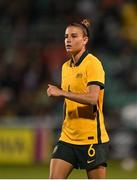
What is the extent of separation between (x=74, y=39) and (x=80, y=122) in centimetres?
78

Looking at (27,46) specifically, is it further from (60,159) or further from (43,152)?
(60,159)

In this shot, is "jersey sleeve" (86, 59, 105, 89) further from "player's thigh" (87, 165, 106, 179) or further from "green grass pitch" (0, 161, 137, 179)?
"green grass pitch" (0, 161, 137, 179)

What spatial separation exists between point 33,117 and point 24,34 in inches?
119

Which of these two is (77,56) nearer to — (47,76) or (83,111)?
(83,111)

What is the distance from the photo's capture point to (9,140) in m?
14.1

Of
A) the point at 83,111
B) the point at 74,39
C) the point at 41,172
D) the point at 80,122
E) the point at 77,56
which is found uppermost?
the point at 74,39

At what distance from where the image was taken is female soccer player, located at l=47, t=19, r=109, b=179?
7.09m

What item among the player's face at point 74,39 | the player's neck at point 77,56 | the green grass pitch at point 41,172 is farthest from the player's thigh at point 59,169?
the green grass pitch at point 41,172

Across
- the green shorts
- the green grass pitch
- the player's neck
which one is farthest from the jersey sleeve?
the green grass pitch

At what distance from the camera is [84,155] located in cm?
718

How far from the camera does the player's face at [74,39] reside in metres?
7.12

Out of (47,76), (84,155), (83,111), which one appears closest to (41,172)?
(47,76)

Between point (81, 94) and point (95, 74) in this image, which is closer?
point (81, 94)

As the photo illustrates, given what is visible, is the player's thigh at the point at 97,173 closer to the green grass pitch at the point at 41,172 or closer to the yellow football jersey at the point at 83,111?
the yellow football jersey at the point at 83,111
